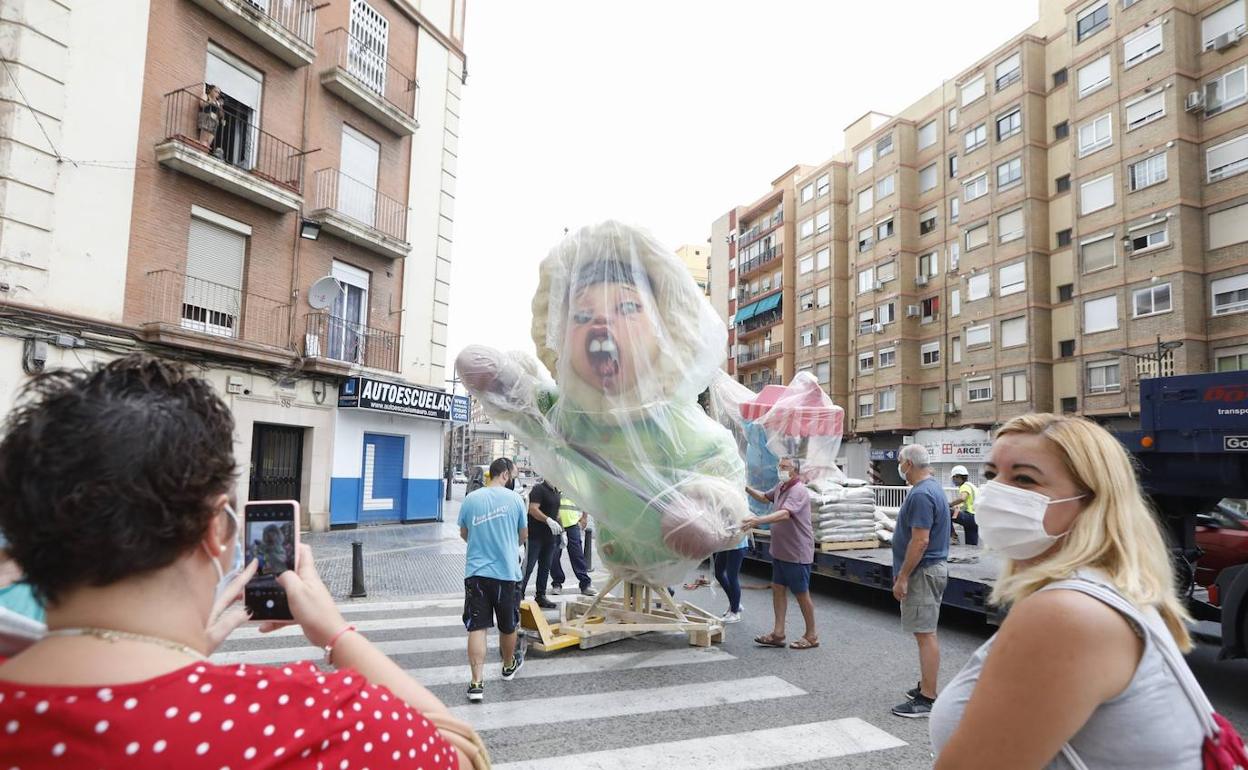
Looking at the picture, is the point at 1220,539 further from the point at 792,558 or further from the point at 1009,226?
the point at 1009,226

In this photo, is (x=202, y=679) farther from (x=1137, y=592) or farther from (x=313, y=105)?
(x=313, y=105)

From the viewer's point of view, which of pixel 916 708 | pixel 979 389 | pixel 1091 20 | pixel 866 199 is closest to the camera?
pixel 916 708

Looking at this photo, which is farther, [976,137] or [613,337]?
[976,137]

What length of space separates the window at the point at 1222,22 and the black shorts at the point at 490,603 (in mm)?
29657

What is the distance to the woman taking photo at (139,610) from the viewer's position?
3.04 ft

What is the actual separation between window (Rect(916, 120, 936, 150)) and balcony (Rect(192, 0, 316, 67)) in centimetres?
2947

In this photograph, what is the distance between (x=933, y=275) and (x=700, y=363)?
33488 millimetres

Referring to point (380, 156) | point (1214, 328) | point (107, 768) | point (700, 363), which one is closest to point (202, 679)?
point (107, 768)

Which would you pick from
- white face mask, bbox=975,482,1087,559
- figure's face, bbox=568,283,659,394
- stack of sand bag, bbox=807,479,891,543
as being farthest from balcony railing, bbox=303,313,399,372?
white face mask, bbox=975,482,1087,559

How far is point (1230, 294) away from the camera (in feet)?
76.9

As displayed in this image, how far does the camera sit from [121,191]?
489 inches

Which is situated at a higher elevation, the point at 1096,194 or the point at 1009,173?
the point at 1009,173

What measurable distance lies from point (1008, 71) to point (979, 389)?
13505mm

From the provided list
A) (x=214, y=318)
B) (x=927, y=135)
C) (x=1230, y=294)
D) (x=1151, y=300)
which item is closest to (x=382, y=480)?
(x=214, y=318)
